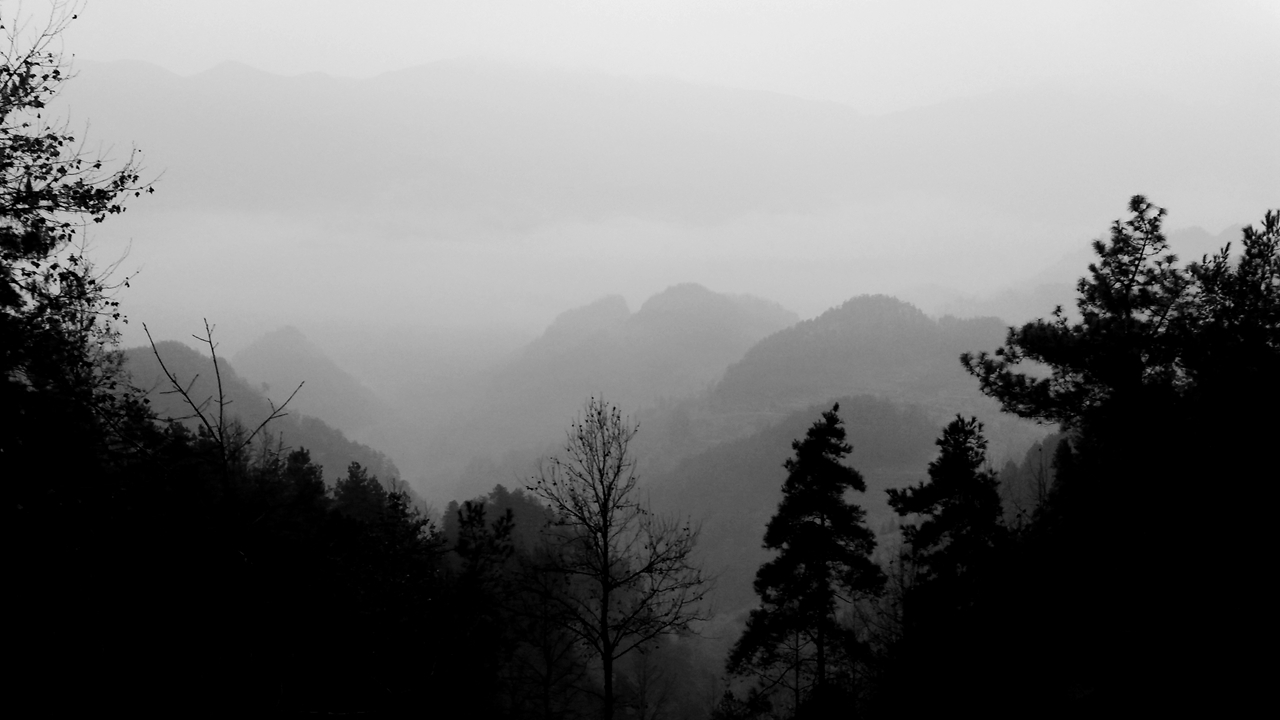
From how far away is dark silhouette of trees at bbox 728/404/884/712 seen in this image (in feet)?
54.1

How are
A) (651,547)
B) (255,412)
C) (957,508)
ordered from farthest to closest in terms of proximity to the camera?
(255,412), (957,508), (651,547)

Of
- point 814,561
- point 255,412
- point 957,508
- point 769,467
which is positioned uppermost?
point 255,412

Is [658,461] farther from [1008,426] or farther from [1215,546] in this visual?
[1215,546]

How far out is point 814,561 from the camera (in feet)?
54.2

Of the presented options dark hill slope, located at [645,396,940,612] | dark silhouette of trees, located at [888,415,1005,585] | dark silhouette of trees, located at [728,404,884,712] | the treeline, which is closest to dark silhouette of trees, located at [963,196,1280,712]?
the treeline

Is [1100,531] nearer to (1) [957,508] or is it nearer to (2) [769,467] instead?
(1) [957,508]

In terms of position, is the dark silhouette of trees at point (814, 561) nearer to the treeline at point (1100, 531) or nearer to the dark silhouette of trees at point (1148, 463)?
the treeline at point (1100, 531)

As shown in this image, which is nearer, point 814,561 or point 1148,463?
point 1148,463

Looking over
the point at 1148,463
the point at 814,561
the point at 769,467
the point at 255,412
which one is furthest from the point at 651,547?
the point at 769,467

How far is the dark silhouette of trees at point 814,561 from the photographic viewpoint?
650 inches

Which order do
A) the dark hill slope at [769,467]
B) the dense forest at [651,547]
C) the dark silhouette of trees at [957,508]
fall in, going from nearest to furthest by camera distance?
the dense forest at [651,547] < the dark silhouette of trees at [957,508] < the dark hill slope at [769,467]

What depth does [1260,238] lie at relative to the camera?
1372 cm

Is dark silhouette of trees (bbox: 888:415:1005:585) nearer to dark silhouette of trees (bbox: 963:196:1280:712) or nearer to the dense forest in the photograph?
the dense forest

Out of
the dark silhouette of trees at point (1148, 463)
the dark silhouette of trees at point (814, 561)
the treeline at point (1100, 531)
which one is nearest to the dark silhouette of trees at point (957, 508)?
the treeline at point (1100, 531)
